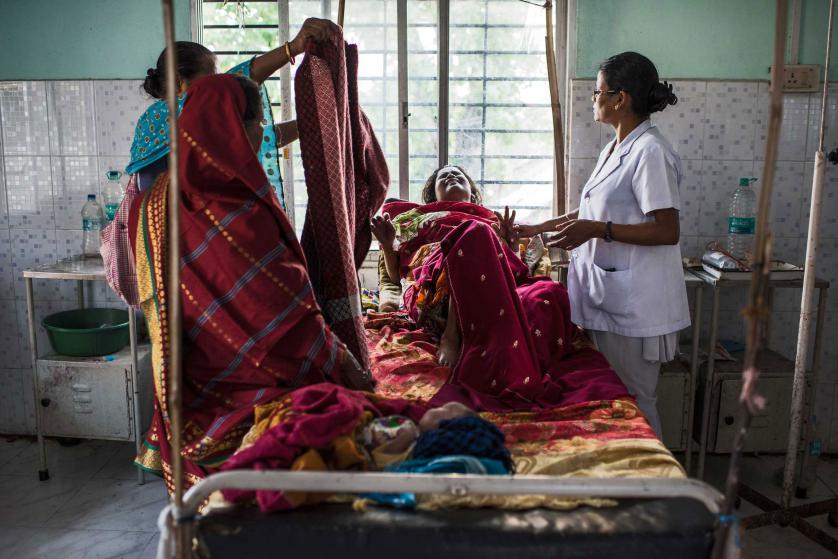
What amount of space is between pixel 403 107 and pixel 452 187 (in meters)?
0.58

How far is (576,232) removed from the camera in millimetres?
2510

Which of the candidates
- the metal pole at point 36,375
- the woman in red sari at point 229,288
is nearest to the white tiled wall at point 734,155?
the woman in red sari at point 229,288

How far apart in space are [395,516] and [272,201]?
2.98 feet

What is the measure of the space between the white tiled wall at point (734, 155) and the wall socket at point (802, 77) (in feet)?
0.17

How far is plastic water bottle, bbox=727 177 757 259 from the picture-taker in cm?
357

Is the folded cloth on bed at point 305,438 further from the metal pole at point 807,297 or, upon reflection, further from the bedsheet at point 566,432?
the metal pole at point 807,297

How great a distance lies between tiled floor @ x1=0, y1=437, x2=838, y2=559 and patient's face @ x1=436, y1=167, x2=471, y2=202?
5.94 ft

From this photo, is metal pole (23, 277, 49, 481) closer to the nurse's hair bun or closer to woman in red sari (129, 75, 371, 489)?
woman in red sari (129, 75, 371, 489)

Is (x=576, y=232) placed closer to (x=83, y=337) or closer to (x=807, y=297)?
A: (x=807, y=297)

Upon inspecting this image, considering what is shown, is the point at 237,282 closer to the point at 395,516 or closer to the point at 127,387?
the point at 395,516

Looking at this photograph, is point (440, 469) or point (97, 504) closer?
point (440, 469)

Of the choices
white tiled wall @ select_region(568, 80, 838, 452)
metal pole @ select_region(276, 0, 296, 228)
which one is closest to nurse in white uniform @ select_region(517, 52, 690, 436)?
white tiled wall @ select_region(568, 80, 838, 452)

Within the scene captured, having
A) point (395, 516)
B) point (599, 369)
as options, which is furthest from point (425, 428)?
point (599, 369)


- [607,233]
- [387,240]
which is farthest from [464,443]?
[387,240]
